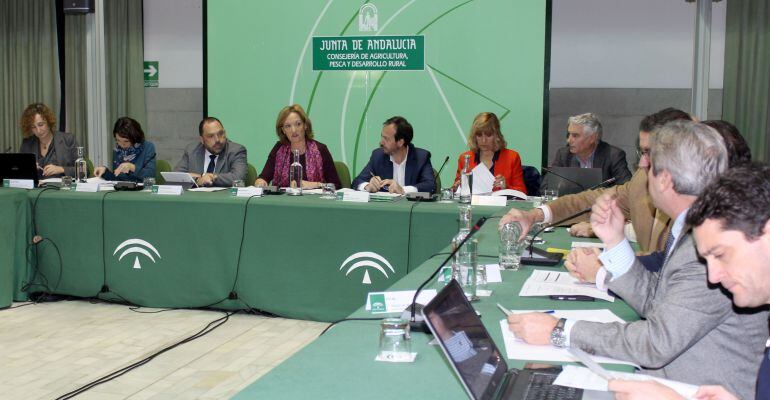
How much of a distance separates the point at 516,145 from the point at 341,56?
5.39 feet

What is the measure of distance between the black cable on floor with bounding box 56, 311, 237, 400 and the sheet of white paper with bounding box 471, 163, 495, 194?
1666mm

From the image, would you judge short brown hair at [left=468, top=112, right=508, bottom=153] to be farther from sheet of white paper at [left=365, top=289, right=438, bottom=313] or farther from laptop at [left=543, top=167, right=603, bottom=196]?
→ sheet of white paper at [left=365, top=289, right=438, bottom=313]

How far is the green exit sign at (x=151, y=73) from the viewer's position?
7.71 m

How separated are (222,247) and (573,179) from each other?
6.49 feet

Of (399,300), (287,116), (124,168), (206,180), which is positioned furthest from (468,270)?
(124,168)

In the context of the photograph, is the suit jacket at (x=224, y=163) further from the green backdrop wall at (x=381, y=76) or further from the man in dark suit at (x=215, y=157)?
the green backdrop wall at (x=381, y=76)

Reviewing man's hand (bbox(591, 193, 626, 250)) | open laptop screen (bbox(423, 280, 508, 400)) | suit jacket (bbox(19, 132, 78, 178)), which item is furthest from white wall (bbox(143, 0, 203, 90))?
open laptop screen (bbox(423, 280, 508, 400))

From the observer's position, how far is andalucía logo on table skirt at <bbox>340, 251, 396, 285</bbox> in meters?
4.12

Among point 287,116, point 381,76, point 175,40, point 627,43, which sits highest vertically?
point 175,40

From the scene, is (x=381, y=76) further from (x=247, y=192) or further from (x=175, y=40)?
(x=175, y=40)

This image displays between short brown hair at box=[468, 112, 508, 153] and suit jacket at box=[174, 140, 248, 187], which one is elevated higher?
short brown hair at box=[468, 112, 508, 153]

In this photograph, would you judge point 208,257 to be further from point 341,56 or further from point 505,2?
point 505,2

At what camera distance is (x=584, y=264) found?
2359 mm

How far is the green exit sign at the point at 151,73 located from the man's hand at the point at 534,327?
6550mm
